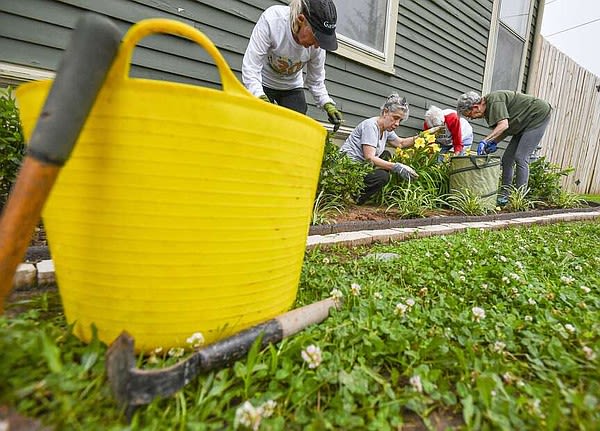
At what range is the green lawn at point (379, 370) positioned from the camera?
610 mm

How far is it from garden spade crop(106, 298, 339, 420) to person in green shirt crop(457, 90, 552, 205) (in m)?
4.07

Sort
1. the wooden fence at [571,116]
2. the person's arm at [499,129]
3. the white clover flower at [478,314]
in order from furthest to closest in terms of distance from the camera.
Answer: the wooden fence at [571,116] < the person's arm at [499,129] < the white clover flower at [478,314]

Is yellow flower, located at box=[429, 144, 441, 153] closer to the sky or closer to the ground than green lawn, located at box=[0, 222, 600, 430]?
closer to the sky

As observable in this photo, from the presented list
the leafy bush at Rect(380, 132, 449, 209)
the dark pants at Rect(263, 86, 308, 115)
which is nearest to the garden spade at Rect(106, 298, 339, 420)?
the dark pants at Rect(263, 86, 308, 115)

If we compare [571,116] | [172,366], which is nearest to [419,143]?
[172,366]

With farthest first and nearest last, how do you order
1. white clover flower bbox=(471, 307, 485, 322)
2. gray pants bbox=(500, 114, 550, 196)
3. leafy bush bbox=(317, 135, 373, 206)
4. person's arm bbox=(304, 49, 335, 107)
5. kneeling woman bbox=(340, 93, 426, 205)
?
1. gray pants bbox=(500, 114, 550, 196)
2. kneeling woman bbox=(340, 93, 426, 205)
3. leafy bush bbox=(317, 135, 373, 206)
4. person's arm bbox=(304, 49, 335, 107)
5. white clover flower bbox=(471, 307, 485, 322)

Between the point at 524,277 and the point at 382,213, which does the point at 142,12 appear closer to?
the point at 382,213

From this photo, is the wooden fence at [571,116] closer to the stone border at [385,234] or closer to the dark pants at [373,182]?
the stone border at [385,234]

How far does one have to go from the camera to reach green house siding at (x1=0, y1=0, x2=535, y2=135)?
2.21m

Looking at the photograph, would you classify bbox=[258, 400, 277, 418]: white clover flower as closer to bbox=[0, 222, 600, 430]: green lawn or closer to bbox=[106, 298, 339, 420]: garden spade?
bbox=[0, 222, 600, 430]: green lawn

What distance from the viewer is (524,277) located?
1388mm

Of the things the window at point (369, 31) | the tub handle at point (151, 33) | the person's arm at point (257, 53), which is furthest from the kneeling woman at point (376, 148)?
the tub handle at point (151, 33)

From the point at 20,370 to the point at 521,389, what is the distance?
3.39 ft

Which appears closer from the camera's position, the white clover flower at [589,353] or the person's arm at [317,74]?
the white clover flower at [589,353]
